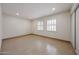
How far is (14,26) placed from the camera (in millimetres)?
3537

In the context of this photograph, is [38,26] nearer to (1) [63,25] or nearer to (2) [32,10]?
(2) [32,10]

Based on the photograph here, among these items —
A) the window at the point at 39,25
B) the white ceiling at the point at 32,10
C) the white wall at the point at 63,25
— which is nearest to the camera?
the white wall at the point at 63,25

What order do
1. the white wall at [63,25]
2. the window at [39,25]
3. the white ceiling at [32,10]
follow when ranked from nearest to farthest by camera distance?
the white wall at [63,25] → the white ceiling at [32,10] → the window at [39,25]

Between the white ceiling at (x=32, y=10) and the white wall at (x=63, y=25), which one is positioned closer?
the white wall at (x=63, y=25)

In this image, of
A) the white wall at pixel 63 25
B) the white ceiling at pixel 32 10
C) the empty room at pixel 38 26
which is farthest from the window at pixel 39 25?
the white ceiling at pixel 32 10

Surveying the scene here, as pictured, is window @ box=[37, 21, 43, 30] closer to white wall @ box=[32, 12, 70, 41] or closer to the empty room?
the empty room

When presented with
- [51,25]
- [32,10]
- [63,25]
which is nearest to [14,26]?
[32,10]

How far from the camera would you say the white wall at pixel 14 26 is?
3.30 m

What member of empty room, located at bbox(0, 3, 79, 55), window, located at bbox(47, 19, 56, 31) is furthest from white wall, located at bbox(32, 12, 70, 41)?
window, located at bbox(47, 19, 56, 31)

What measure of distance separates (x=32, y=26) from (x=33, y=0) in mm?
2423

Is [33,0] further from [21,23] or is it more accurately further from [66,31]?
[21,23]

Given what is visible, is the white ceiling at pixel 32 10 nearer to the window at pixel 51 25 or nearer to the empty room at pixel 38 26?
the empty room at pixel 38 26

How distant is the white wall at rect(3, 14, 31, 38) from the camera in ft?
10.8
